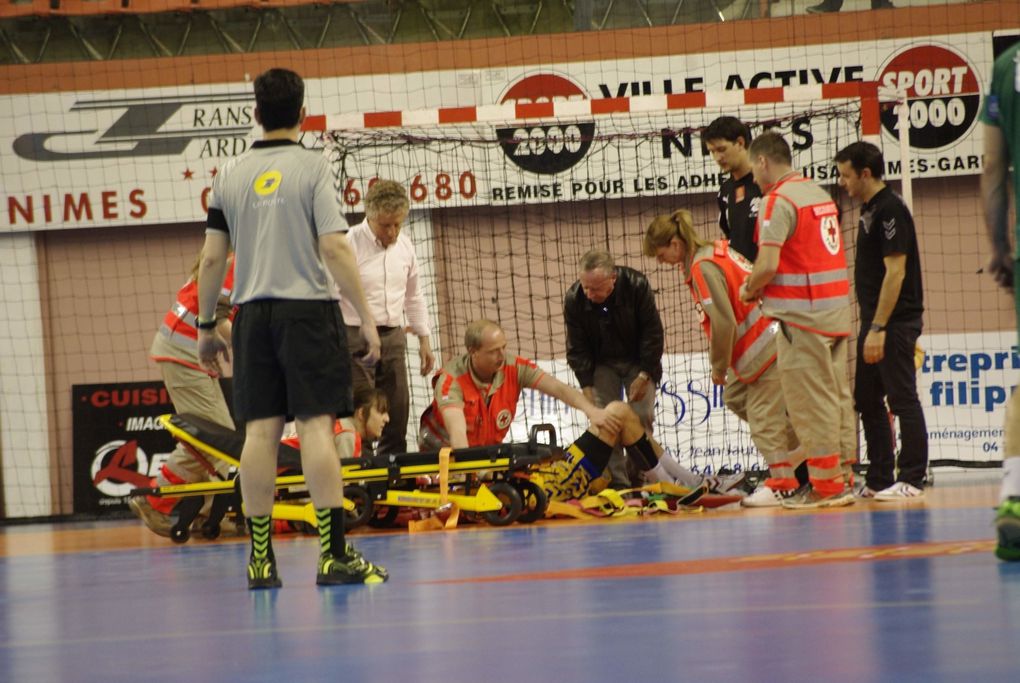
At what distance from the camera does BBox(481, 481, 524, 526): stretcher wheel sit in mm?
6887

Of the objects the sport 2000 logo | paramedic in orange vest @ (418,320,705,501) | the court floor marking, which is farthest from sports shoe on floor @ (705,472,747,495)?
the sport 2000 logo

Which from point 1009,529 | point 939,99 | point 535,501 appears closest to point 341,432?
point 535,501

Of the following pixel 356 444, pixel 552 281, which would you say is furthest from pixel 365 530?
pixel 552 281

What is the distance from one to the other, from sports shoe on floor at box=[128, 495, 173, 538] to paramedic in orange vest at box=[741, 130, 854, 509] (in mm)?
3708

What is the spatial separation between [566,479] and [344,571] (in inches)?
128

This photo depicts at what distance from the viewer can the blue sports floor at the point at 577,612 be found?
2.57 m

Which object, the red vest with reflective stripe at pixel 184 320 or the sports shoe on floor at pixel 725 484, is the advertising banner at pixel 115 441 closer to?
the red vest with reflective stripe at pixel 184 320

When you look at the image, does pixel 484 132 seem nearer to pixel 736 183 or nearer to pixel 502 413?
pixel 736 183

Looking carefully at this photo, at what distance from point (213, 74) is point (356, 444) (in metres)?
5.82

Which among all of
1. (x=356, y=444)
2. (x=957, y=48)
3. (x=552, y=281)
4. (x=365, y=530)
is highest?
(x=957, y=48)

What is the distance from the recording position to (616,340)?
8.09 m

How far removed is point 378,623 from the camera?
3.38 metres

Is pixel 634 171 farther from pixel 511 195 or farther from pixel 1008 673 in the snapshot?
pixel 1008 673

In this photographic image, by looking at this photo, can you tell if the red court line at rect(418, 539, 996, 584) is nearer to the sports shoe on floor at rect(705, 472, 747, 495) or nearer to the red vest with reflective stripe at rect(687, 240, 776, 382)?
the red vest with reflective stripe at rect(687, 240, 776, 382)
